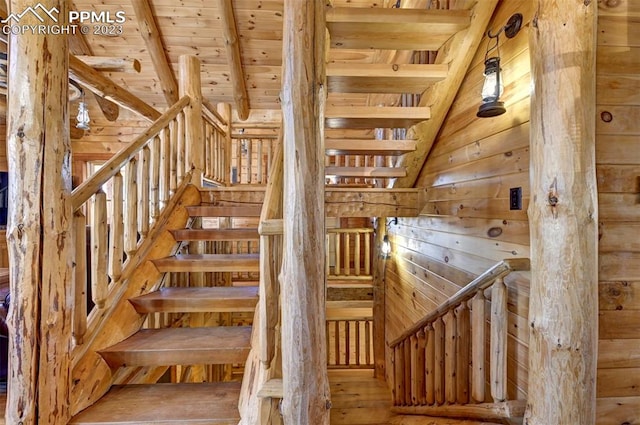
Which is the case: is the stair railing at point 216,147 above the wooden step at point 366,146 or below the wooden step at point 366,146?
above

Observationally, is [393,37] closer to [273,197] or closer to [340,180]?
[273,197]

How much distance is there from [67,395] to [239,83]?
158 inches

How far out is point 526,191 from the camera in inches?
62.2

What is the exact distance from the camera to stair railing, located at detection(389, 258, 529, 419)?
4.91 ft

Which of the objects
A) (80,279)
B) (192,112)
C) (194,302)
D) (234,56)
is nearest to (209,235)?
(194,302)

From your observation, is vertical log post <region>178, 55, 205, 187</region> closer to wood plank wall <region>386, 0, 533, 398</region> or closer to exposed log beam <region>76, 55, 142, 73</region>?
exposed log beam <region>76, 55, 142, 73</region>

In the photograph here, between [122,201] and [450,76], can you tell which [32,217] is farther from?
[450,76]

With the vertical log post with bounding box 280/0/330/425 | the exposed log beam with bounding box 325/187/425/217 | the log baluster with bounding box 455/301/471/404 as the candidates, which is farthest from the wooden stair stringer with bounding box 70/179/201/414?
the log baluster with bounding box 455/301/471/404

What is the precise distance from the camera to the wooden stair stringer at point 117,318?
1492 mm

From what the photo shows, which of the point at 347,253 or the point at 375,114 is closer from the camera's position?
the point at 375,114

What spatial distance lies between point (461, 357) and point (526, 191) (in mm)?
1073

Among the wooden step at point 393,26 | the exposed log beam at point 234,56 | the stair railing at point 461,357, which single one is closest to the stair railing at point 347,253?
the stair railing at point 461,357

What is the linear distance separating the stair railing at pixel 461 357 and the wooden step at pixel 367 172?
1188mm

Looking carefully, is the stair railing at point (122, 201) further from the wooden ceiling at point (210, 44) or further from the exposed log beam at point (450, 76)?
the exposed log beam at point (450, 76)
